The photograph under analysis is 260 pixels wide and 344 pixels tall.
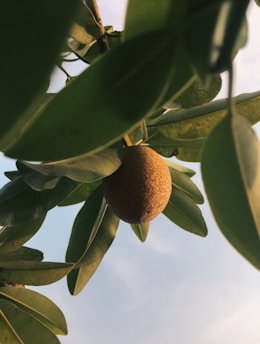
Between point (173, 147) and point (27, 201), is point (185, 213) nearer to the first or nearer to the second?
point (173, 147)

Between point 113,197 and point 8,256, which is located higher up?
point 113,197

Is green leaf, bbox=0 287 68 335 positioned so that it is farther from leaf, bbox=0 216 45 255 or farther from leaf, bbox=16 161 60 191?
leaf, bbox=16 161 60 191

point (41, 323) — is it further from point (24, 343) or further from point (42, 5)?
point (42, 5)

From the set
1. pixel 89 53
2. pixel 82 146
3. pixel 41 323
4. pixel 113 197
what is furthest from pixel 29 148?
pixel 41 323

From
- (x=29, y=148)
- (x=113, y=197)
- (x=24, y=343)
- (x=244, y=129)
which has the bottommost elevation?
(x=24, y=343)

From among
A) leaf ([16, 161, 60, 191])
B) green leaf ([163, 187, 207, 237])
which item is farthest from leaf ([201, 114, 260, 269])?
green leaf ([163, 187, 207, 237])

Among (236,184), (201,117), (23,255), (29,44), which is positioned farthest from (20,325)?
(29,44)
